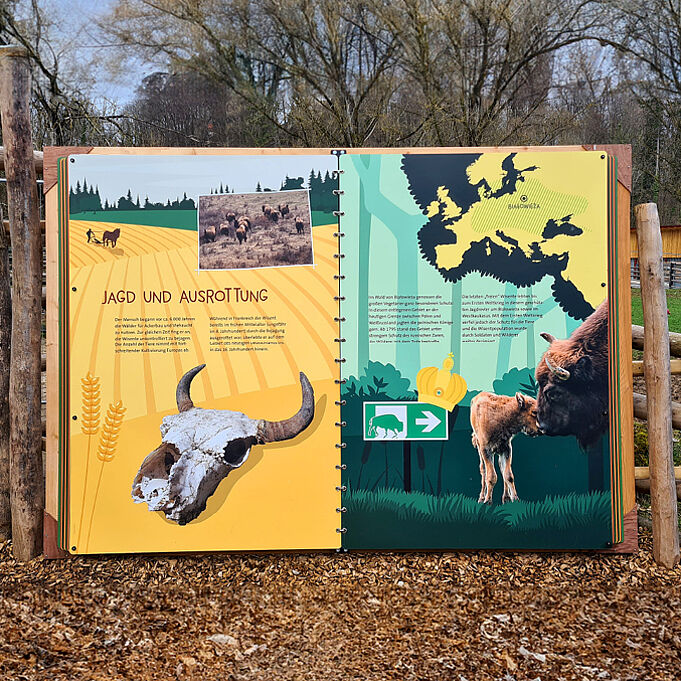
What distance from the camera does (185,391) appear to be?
12.0 ft

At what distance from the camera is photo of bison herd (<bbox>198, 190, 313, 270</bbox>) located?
362 cm

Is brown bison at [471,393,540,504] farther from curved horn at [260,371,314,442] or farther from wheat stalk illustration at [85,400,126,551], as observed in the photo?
wheat stalk illustration at [85,400,126,551]

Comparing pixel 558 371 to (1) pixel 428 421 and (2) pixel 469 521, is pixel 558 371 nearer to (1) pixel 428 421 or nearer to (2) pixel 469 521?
(1) pixel 428 421

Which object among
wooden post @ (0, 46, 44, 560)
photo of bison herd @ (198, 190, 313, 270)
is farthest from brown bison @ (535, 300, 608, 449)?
wooden post @ (0, 46, 44, 560)

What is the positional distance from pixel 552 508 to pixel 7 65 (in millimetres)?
3825

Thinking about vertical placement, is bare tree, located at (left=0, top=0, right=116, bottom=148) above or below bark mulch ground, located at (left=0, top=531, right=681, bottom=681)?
above

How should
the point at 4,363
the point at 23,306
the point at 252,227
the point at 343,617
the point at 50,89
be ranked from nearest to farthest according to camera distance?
the point at 343,617 < the point at 252,227 < the point at 23,306 < the point at 4,363 < the point at 50,89

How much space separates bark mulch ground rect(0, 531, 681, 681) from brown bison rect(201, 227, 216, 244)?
1.80 m

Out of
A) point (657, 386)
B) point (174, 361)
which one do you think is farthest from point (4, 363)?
point (657, 386)

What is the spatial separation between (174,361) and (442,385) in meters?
1.48

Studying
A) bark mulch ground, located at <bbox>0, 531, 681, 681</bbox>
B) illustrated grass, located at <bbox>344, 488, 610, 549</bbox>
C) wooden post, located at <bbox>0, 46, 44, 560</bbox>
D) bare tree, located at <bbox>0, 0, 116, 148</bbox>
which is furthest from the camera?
bare tree, located at <bbox>0, 0, 116, 148</bbox>

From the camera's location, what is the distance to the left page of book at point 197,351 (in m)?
3.62

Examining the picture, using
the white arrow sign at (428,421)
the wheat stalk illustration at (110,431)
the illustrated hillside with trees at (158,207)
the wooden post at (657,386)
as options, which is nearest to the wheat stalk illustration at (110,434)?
the wheat stalk illustration at (110,431)

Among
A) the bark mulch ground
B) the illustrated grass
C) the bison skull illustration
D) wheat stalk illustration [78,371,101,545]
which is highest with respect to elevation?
wheat stalk illustration [78,371,101,545]
